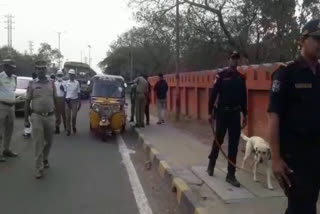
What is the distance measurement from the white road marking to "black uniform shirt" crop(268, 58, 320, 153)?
132 inches

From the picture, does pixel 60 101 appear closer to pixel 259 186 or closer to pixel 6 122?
pixel 6 122

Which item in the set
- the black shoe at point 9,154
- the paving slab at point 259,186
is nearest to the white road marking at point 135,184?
the paving slab at point 259,186

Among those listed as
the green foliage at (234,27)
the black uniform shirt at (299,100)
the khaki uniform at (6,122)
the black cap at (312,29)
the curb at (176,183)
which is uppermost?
the green foliage at (234,27)

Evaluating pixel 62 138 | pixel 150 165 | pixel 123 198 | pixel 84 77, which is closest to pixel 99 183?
pixel 123 198

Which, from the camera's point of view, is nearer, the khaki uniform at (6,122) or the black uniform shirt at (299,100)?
the black uniform shirt at (299,100)

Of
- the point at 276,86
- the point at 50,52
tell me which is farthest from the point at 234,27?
the point at 50,52

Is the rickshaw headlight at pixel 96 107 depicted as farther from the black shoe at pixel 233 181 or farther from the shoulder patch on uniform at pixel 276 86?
the shoulder patch on uniform at pixel 276 86

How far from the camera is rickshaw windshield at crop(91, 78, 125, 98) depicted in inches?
608

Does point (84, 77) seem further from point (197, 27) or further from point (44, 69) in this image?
point (44, 69)

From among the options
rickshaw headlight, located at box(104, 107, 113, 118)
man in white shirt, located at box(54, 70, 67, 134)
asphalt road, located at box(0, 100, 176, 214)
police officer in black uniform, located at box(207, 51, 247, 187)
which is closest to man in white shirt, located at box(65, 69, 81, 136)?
man in white shirt, located at box(54, 70, 67, 134)

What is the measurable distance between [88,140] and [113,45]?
81436mm

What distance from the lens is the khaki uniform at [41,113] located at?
8.78 meters

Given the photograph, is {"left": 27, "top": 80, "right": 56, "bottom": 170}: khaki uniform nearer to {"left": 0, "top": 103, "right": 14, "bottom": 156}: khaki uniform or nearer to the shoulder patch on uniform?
{"left": 0, "top": 103, "right": 14, "bottom": 156}: khaki uniform

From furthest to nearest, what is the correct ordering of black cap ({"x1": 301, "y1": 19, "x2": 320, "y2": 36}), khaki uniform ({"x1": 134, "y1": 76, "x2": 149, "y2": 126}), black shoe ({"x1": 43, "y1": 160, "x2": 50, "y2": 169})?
khaki uniform ({"x1": 134, "y1": 76, "x2": 149, "y2": 126})
black shoe ({"x1": 43, "y1": 160, "x2": 50, "y2": 169})
black cap ({"x1": 301, "y1": 19, "x2": 320, "y2": 36})
